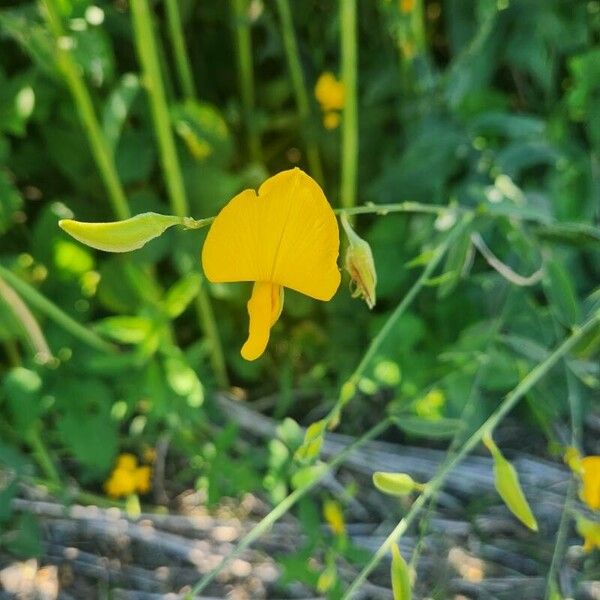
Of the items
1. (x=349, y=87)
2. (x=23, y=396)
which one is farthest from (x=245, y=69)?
(x=23, y=396)

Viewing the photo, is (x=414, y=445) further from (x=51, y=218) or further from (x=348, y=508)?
(x=51, y=218)

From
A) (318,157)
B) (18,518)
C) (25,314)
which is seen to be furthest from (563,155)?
(18,518)

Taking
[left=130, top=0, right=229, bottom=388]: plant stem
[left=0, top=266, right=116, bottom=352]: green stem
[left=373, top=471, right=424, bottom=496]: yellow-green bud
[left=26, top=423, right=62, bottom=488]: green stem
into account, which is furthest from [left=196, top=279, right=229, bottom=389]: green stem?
[left=373, top=471, right=424, bottom=496]: yellow-green bud

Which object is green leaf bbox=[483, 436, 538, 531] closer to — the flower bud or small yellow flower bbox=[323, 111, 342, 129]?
the flower bud

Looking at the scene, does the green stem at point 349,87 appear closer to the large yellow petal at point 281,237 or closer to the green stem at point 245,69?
the green stem at point 245,69

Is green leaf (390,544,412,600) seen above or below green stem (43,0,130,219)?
below

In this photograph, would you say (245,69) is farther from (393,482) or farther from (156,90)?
(393,482)

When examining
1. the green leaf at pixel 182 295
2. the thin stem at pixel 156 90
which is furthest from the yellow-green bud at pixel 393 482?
the thin stem at pixel 156 90
